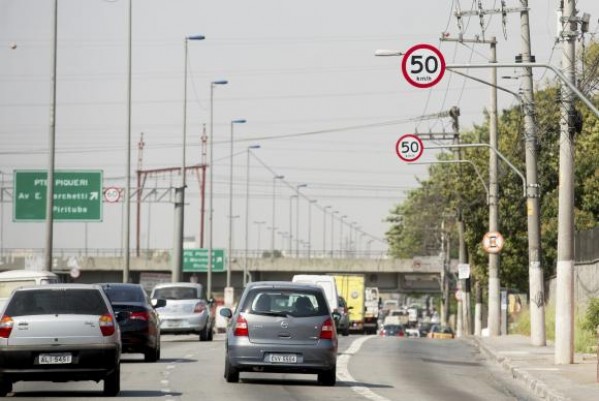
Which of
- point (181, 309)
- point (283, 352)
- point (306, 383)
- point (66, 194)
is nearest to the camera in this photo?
point (283, 352)

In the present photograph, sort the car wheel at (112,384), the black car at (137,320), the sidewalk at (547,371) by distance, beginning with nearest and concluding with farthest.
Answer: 1. the car wheel at (112,384)
2. the sidewalk at (547,371)
3. the black car at (137,320)

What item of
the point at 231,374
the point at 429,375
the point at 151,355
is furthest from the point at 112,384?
the point at 151,355

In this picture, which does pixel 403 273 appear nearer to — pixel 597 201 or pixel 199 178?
pixel 199 178

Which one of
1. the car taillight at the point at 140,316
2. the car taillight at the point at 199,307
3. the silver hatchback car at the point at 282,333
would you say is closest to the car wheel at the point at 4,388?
the silver hatchback car at the point at 282,333

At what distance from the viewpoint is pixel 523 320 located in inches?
2470

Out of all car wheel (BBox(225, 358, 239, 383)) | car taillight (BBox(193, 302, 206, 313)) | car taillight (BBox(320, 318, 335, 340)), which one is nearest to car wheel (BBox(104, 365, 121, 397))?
car wheel (BBox(225, 358, 239, 383))

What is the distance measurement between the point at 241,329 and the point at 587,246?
25637mm

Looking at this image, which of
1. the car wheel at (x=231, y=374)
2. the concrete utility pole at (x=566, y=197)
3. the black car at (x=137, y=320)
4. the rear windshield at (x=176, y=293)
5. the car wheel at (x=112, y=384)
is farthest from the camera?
the rear windshield at (x=176, y=293)

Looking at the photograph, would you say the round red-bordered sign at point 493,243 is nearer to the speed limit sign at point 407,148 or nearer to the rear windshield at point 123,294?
the speed limit sign at point 407,148

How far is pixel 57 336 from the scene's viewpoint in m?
21.5

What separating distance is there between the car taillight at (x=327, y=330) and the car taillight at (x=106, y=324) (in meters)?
4.65

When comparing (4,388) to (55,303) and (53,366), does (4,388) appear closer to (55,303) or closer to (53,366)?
(53,366)

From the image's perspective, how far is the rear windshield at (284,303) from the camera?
2550 centimetres

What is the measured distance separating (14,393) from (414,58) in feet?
30.0
